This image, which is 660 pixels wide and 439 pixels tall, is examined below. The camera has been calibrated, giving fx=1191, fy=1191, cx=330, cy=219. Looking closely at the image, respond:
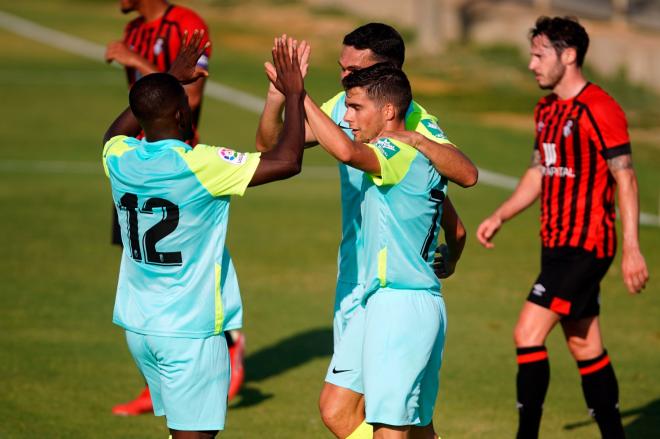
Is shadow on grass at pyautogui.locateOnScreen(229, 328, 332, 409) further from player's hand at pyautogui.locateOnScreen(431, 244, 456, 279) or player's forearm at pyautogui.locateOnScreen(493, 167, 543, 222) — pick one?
player's hand at pyautogui.locateOnScreen(431, 244, 456, 279)

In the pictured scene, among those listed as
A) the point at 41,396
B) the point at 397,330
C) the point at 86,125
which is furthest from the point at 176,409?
the point at 86,125

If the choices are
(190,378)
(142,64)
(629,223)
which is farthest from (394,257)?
(142,64)

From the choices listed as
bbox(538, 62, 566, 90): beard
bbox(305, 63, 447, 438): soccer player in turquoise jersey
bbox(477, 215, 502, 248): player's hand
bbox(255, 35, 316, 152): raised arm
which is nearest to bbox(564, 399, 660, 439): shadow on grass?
bbox(477, 215, 502, 248): player's hand

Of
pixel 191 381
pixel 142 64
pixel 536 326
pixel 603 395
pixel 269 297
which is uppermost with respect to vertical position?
pixel 142 64

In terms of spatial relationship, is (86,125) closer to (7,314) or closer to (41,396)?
(7,314)

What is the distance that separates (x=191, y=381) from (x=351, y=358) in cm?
100

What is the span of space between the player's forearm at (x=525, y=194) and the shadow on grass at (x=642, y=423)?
156cm

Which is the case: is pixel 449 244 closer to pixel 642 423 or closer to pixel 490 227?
pixel 490 227

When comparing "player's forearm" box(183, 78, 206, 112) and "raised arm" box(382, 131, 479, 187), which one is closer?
"raised arm" box(382, 131, 479, 187)

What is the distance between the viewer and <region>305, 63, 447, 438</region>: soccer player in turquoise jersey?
5820 mm

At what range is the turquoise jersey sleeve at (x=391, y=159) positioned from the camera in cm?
571

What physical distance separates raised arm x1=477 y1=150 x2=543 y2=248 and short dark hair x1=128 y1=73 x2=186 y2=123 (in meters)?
2.89

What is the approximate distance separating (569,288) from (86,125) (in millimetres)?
14889

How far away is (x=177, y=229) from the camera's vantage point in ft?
18.8
